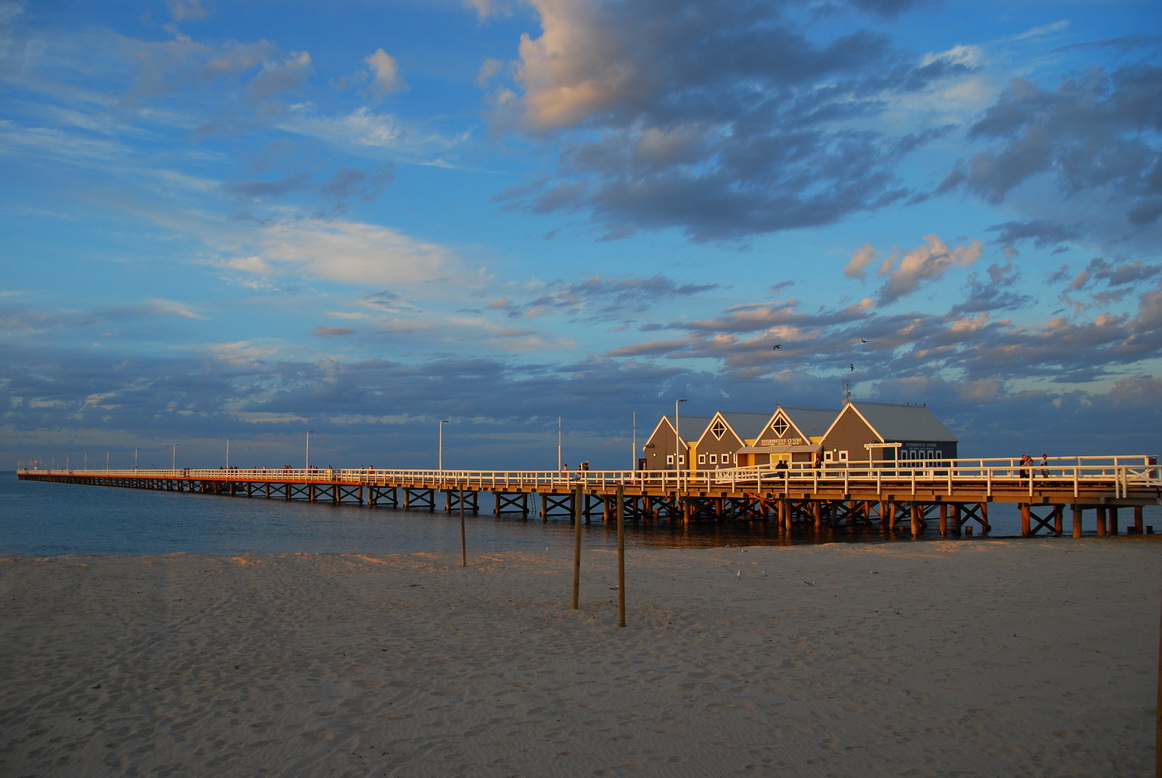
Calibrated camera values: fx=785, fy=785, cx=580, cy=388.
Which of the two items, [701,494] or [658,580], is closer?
[658,580]

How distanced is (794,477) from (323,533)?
74.5ft

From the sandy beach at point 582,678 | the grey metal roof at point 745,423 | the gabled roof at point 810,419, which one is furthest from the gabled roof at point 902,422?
the sandy beach at point 582,678

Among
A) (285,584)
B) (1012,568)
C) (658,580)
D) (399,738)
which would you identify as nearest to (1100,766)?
(399,738)

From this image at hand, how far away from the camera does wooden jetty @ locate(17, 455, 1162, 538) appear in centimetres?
2511

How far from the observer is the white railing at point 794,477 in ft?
82.5

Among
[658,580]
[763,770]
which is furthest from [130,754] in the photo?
[658,580]

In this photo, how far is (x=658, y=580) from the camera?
14969 millimetres

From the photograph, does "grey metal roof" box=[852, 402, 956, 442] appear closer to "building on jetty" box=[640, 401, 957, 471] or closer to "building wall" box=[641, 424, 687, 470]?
"building on jetty" box=[640, 401, 957, 471]

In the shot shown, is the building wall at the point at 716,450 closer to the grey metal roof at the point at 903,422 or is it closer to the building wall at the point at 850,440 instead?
the building wall at the point at 850,440

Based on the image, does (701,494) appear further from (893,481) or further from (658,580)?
(658,580)

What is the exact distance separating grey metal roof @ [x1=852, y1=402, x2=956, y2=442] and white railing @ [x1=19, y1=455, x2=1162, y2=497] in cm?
193

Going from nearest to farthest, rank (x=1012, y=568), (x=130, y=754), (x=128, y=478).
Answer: (x=130, y=754)
(x=1012, y=568)
(x=128, y=478)

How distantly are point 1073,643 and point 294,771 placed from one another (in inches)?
332

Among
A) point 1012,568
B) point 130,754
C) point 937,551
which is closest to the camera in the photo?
point 130,754
